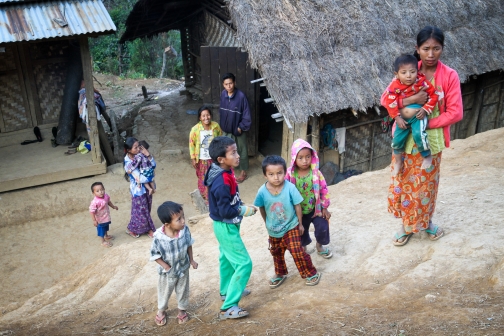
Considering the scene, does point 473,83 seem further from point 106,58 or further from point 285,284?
point 106,58

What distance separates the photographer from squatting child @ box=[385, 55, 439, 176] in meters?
3.40

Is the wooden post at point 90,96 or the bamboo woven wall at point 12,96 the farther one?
the bamboo woven wall at point 12,96

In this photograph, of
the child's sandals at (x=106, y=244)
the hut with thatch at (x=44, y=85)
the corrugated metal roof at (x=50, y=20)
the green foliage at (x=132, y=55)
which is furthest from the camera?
the green foliage at (x=132, y=55)

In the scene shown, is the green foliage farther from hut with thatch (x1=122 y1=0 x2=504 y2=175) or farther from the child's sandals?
the child's sandals

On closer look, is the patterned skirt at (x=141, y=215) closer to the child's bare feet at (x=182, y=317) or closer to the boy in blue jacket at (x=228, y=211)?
the child's bare feet at (x=182, y=317)

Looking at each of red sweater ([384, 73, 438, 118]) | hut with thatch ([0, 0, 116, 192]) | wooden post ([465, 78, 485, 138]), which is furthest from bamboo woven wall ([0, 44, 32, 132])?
wooden post ([465, 78, 485, 138])

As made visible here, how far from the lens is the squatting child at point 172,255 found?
10.9ft

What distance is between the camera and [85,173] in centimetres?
820

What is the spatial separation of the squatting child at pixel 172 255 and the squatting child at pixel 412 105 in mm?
1765

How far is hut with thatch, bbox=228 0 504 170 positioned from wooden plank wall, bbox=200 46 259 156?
121cm

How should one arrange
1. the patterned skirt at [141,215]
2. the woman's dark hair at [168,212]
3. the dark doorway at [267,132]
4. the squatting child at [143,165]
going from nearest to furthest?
the woman's dark hair at [168,212] → the squatting child at [143,165] → the patterned skirt at [141,215] → the dark doorway at [267,132]

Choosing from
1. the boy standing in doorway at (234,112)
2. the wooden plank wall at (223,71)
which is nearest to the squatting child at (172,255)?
the boy standing in doorway at (234,112)

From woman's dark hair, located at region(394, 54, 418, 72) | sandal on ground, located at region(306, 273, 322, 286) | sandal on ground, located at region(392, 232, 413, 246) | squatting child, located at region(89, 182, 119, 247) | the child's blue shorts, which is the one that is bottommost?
the child's blue shorts

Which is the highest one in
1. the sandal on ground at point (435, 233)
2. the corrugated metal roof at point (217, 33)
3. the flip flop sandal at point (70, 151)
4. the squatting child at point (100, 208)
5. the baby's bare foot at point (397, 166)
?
the corrugated metal roof at point (217, 33)
